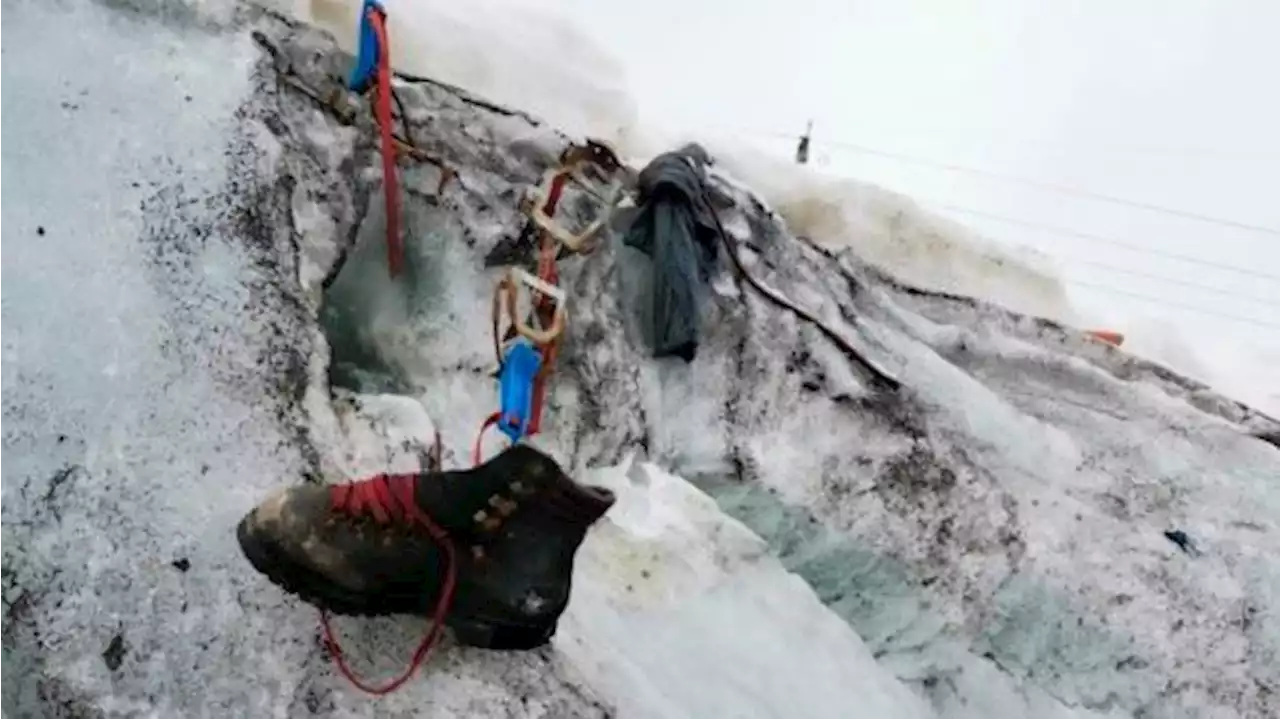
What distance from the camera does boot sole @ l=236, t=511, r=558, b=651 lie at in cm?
300

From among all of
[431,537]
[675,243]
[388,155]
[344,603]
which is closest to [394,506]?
[431,537]

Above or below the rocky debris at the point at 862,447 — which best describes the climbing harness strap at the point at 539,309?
above

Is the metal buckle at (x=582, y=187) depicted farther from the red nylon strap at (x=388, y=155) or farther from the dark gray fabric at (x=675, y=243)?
the red nylon strap at (x=388, y=155)

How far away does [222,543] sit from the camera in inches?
127

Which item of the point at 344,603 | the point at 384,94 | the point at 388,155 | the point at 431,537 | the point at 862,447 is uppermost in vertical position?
the point at 384,94

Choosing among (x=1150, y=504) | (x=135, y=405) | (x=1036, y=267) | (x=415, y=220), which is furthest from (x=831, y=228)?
(x=135, y=405)

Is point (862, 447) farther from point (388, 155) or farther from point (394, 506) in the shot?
point (394, 506)

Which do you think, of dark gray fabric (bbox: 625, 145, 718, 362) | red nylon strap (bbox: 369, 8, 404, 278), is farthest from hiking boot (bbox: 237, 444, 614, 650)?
dark gray fabric (bbox: 625, 145, 718, 362)

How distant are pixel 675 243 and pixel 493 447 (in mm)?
1029

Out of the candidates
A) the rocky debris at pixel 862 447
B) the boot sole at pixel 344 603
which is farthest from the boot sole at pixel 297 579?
the rocky debris at pixel 862 447

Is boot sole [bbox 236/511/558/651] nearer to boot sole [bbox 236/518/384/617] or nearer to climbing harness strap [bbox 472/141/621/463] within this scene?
boot sole [bbox 236/518/384/617]

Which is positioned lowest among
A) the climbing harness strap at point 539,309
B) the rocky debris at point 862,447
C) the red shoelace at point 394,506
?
the rocky debris at point 862,447

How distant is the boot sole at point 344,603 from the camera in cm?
300

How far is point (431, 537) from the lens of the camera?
9.91 feet
